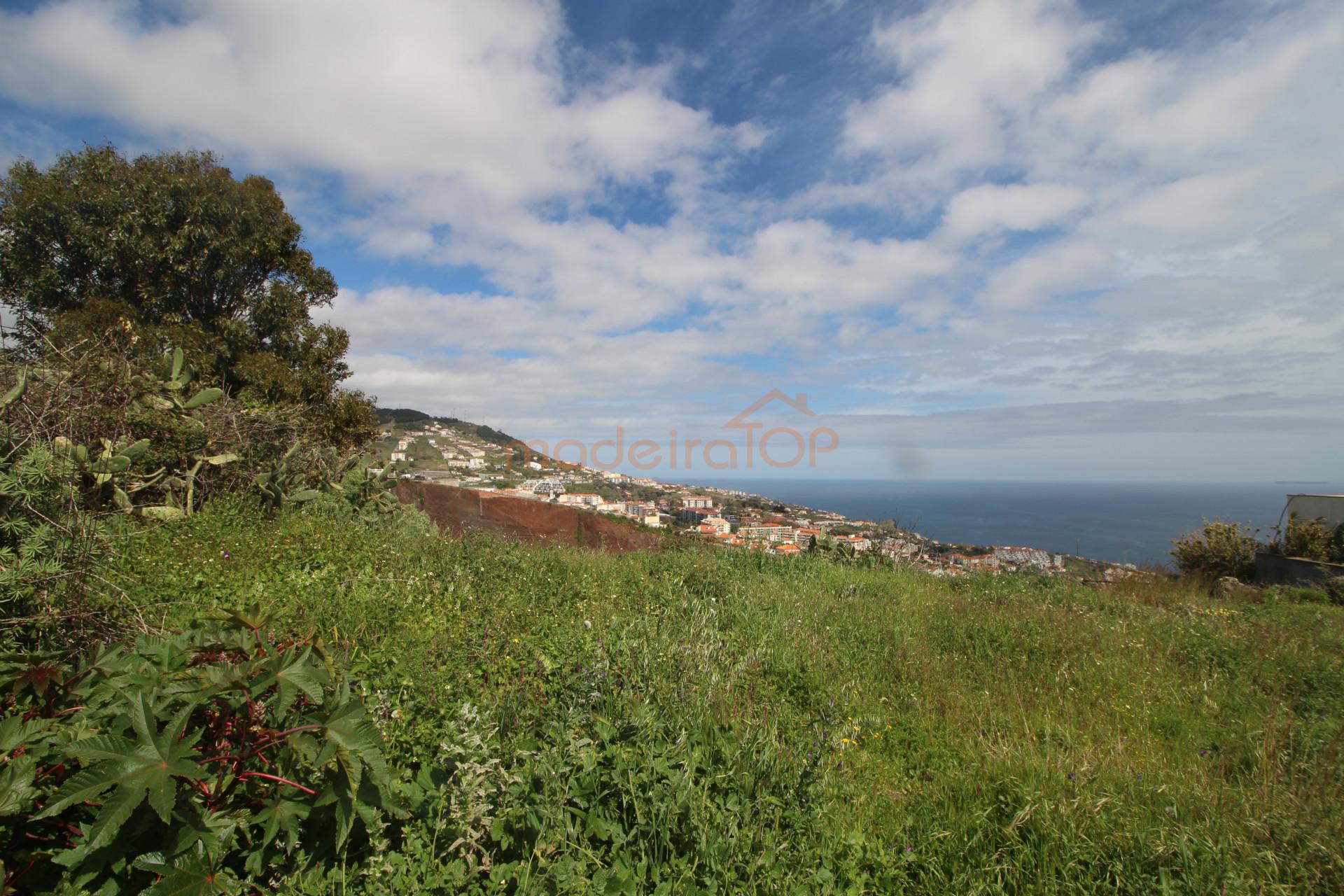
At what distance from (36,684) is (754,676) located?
10.5ft

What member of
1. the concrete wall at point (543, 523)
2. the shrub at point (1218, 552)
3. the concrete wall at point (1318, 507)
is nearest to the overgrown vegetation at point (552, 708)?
the concrete wall at point (543, 523)

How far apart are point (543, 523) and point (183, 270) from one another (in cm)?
827

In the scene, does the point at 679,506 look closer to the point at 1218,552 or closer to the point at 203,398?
the point at 203,398

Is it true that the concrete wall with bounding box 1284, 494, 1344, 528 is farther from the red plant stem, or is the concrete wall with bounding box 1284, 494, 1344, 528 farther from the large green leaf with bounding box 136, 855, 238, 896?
the large green leaf with bounding box 136, 855, 238, 896

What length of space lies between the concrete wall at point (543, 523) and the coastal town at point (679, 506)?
36 centimetres

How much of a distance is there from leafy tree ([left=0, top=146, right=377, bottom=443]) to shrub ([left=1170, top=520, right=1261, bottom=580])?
580 inches

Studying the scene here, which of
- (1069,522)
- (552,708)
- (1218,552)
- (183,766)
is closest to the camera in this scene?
(183,766)

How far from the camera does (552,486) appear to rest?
11430 millimetres

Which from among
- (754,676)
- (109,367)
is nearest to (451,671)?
(754,676)

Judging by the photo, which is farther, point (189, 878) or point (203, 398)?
point (203, 398)

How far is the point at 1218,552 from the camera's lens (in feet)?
30.4

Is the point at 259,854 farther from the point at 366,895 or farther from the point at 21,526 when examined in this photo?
the point at 21,526

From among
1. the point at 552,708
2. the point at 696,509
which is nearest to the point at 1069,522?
the point at 696,509

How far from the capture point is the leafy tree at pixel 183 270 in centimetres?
945
